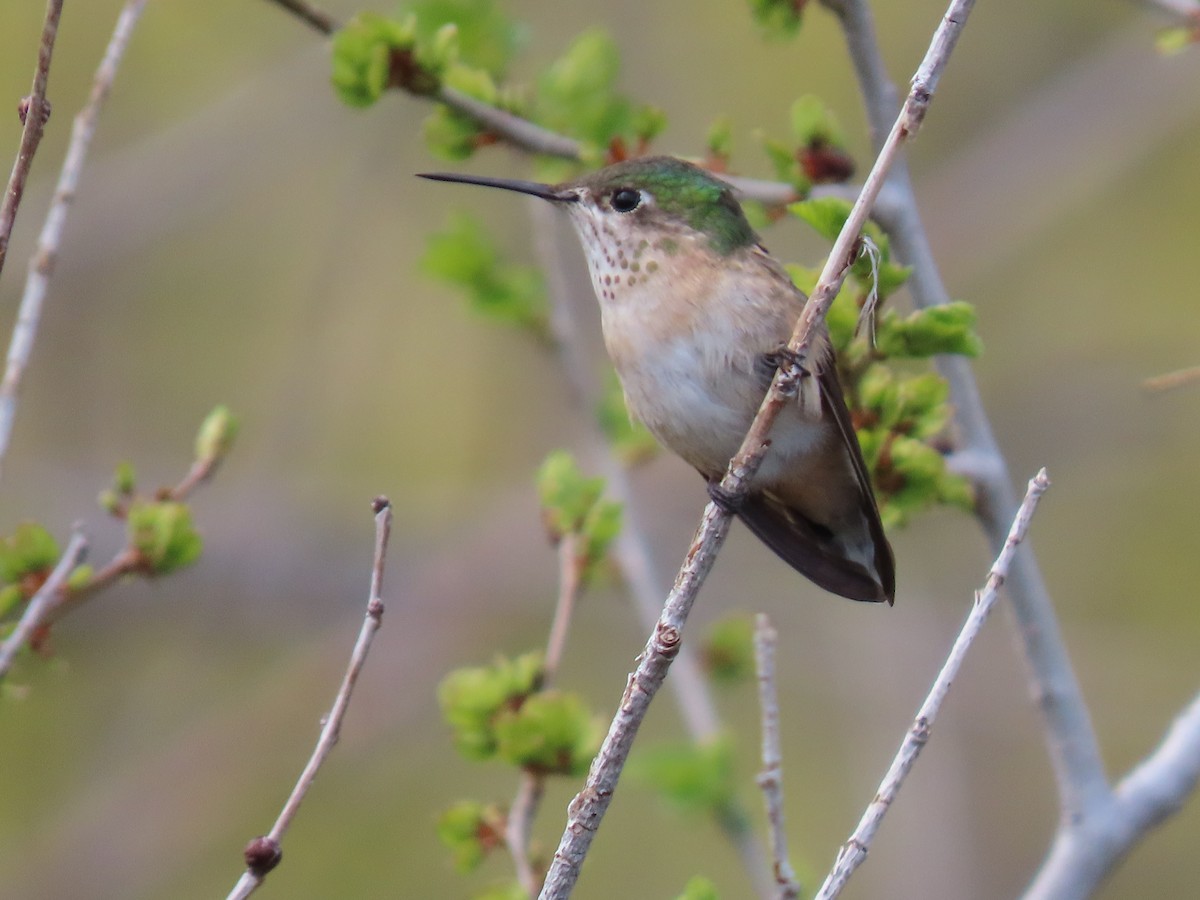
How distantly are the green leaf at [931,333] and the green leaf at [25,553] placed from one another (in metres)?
1.81

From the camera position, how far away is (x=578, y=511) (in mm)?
3582

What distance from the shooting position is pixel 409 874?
29.5 feet

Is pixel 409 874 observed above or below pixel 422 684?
below

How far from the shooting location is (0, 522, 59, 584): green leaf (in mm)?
2883

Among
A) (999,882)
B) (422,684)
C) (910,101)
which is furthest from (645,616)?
(999,882)

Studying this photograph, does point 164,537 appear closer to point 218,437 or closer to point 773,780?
point 218,437

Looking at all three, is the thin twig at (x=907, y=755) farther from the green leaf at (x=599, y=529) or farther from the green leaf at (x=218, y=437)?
the green leaf at (x=218, y=437)

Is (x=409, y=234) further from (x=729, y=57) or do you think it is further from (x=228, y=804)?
(x=228, y=804)

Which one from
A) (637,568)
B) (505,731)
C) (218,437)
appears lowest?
(505,731)

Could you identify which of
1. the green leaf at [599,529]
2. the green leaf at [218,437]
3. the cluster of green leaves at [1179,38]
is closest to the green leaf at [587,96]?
the green leaf at [599,529]

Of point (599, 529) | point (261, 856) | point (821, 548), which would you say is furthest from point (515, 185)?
point (261, 856)

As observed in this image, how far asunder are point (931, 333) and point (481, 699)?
132 cm

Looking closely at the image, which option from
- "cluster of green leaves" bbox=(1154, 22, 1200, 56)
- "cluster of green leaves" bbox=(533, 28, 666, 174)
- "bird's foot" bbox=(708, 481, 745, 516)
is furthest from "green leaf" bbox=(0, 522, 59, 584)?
"cluster of green leaves" bbox=(1154, 22, 1200, 56)

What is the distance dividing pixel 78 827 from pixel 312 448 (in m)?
2.57
